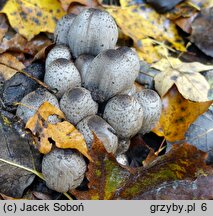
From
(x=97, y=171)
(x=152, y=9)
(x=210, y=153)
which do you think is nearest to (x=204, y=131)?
(x=210, y=153)

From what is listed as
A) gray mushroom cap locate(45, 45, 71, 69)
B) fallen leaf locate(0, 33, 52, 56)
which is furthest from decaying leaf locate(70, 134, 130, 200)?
fallen leaf locate(0, 33, 52, 56)

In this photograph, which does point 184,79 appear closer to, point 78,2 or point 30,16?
point 78,2

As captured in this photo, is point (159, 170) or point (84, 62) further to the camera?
point (84, 62)

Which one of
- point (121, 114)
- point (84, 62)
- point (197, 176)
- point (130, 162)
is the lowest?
point (130, 162)

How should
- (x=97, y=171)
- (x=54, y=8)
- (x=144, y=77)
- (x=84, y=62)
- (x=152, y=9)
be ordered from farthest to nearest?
1. (x=152, y=9)
2. (x=54, y=8)
3. (x=144, y=77)
4. (x=84, y=62)
5. (x=97, y=171)

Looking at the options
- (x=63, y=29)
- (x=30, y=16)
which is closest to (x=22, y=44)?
(x=30, y=16)

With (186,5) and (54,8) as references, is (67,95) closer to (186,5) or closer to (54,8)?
(54,8)
